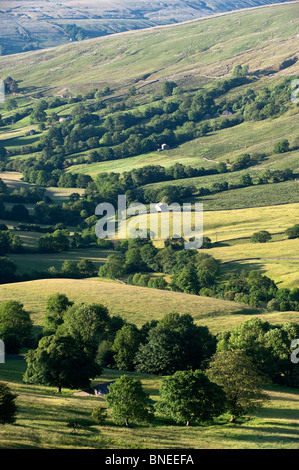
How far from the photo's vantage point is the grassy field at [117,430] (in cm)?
3634

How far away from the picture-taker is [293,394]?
192ft

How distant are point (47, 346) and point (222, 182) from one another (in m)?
148

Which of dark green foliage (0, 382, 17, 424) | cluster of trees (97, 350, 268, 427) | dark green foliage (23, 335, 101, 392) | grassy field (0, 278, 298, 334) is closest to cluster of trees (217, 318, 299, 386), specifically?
cluster of trees (97, 350, 268, 427)

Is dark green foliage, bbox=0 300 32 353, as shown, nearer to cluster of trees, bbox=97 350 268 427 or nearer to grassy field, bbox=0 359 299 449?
grassy field, bbox=0 359 299 449

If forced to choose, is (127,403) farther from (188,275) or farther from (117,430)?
(188,275)

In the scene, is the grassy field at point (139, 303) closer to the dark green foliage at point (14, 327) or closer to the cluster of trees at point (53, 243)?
the dark green foliage at point (14, 327)

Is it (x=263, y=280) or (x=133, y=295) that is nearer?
(x=133, y=295)

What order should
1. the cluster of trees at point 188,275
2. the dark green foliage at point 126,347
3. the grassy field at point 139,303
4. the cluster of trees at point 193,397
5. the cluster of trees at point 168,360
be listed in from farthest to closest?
the cluster of trees at point 188,275 < the grassy field at point 139,303 < the dark green foliage at point 126,347 < the cluster of trees at point 168,360 < the cluster of trees at point 193,397

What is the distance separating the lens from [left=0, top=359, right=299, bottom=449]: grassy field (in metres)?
36.3

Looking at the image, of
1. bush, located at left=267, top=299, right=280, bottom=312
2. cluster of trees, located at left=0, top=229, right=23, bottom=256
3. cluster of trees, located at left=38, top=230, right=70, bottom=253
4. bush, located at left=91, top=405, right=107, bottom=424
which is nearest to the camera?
bush, located at left=91, top=405, right=107, bottom=424

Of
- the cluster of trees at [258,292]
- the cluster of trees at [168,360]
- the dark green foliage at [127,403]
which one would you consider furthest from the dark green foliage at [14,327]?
the cluster of trees at [258,292]

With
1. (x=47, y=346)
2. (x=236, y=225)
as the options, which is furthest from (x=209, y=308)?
(x=236, y=225)

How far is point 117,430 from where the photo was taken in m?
41.7
